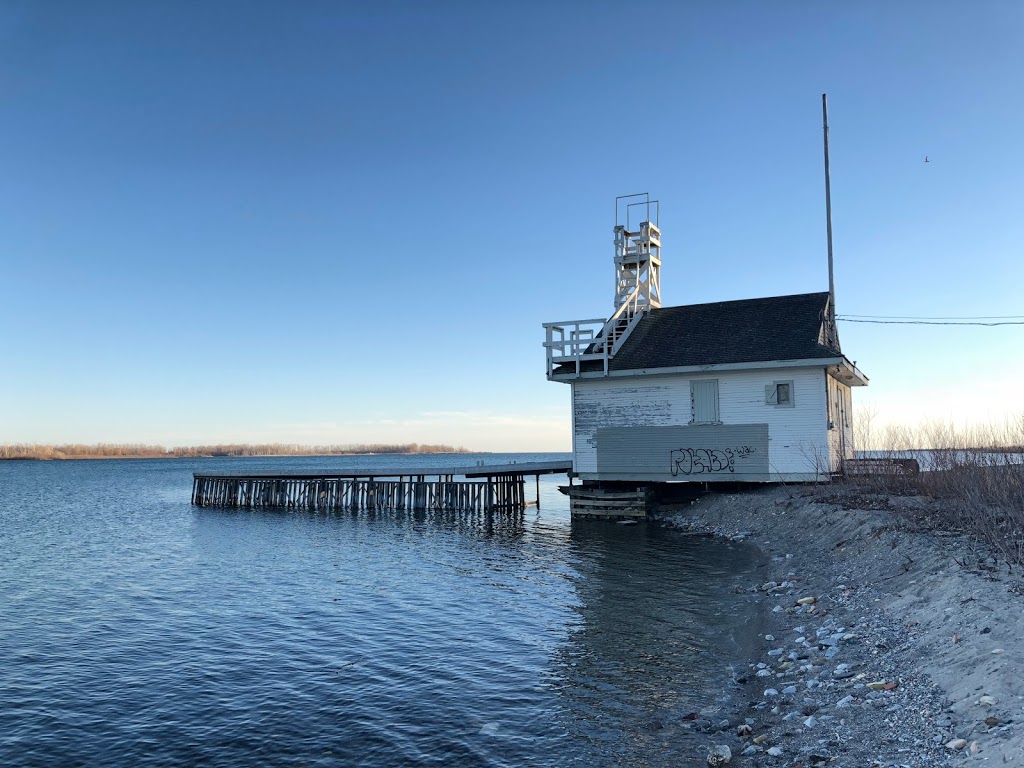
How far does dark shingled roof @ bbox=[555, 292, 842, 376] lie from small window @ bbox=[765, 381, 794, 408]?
3.34 ft

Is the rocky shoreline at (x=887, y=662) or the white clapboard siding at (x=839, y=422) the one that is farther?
the white clapboard siding at (x=839, y=422)

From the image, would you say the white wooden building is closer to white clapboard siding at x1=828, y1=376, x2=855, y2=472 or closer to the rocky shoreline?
white clapboard siding at x1=828, y1=376, x2=855, y2=472

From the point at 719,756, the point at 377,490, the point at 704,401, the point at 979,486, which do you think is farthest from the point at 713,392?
the point at 377,490

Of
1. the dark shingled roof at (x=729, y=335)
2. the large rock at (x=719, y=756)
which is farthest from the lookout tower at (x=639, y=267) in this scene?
the large rock at (x=719, y=756)

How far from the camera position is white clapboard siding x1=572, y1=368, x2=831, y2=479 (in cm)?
2644

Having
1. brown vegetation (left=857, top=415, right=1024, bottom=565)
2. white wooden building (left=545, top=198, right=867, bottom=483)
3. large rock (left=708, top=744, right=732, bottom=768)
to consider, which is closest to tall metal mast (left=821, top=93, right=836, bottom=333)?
white wooden building (left=545, top=198, right=867, bottom=483)

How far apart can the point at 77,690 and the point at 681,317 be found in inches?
1047

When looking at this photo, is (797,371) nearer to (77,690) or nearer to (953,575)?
(953,575)

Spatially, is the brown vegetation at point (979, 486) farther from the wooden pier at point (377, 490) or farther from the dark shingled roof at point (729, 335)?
the wooden pier at point (377, 490)

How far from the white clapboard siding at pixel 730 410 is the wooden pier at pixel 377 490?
5.99m

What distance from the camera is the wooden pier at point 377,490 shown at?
1604 inches

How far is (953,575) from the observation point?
37.7 feet

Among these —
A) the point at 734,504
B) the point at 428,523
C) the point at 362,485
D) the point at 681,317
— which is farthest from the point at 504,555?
the point at 362,485

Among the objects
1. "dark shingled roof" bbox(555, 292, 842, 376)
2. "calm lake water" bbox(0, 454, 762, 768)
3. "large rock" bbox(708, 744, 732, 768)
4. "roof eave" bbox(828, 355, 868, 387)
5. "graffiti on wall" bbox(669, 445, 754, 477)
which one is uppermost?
"dark shingled roof" bbox(555, 292, 842, 376)
